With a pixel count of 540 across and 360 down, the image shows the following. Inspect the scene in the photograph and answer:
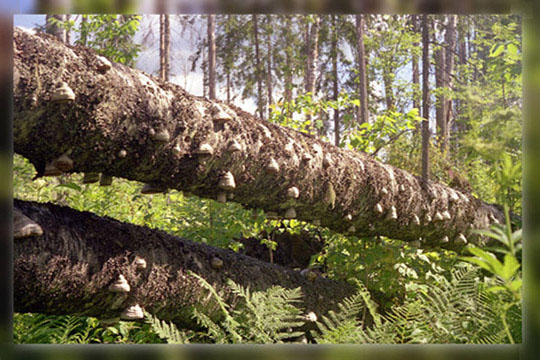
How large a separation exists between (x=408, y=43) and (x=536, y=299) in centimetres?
228

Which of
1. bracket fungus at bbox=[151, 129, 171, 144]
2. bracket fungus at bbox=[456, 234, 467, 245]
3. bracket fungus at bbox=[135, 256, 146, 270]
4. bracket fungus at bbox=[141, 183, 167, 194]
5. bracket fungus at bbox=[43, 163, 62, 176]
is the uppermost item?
bracket fungus at bbox=[151, 129, 171, 144]

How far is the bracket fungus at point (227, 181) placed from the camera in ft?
6.83

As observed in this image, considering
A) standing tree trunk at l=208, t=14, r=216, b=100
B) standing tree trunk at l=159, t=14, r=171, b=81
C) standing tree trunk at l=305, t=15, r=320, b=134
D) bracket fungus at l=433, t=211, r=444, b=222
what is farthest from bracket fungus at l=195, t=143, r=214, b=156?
standing tree trunk at l=305, t=15, r=320, b=134

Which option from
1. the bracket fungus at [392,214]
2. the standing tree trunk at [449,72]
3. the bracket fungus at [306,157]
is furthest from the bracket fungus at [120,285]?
the standing tree trunk at [449,72]

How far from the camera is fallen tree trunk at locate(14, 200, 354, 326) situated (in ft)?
5.76

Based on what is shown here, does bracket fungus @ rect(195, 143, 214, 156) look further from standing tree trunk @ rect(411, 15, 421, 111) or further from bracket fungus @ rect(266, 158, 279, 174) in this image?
standing tree trunk @ rect(411, 15, 421, 111)

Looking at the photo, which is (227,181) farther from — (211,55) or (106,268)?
(211,55)

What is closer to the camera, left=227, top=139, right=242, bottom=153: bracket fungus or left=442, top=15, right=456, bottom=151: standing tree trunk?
left=227, top=139, right=242, bottom=153: bracket fungus

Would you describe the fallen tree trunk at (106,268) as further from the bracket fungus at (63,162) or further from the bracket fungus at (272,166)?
the bracket fungus at (272,166)

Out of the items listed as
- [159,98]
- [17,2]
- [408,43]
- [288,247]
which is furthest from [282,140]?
[288,247]

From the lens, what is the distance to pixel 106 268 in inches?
76.6

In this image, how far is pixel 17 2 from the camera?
1745 millimetres

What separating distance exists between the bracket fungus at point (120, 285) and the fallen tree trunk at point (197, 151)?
411 millimetres

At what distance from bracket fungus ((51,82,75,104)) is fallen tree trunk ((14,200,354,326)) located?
448 millimetres
